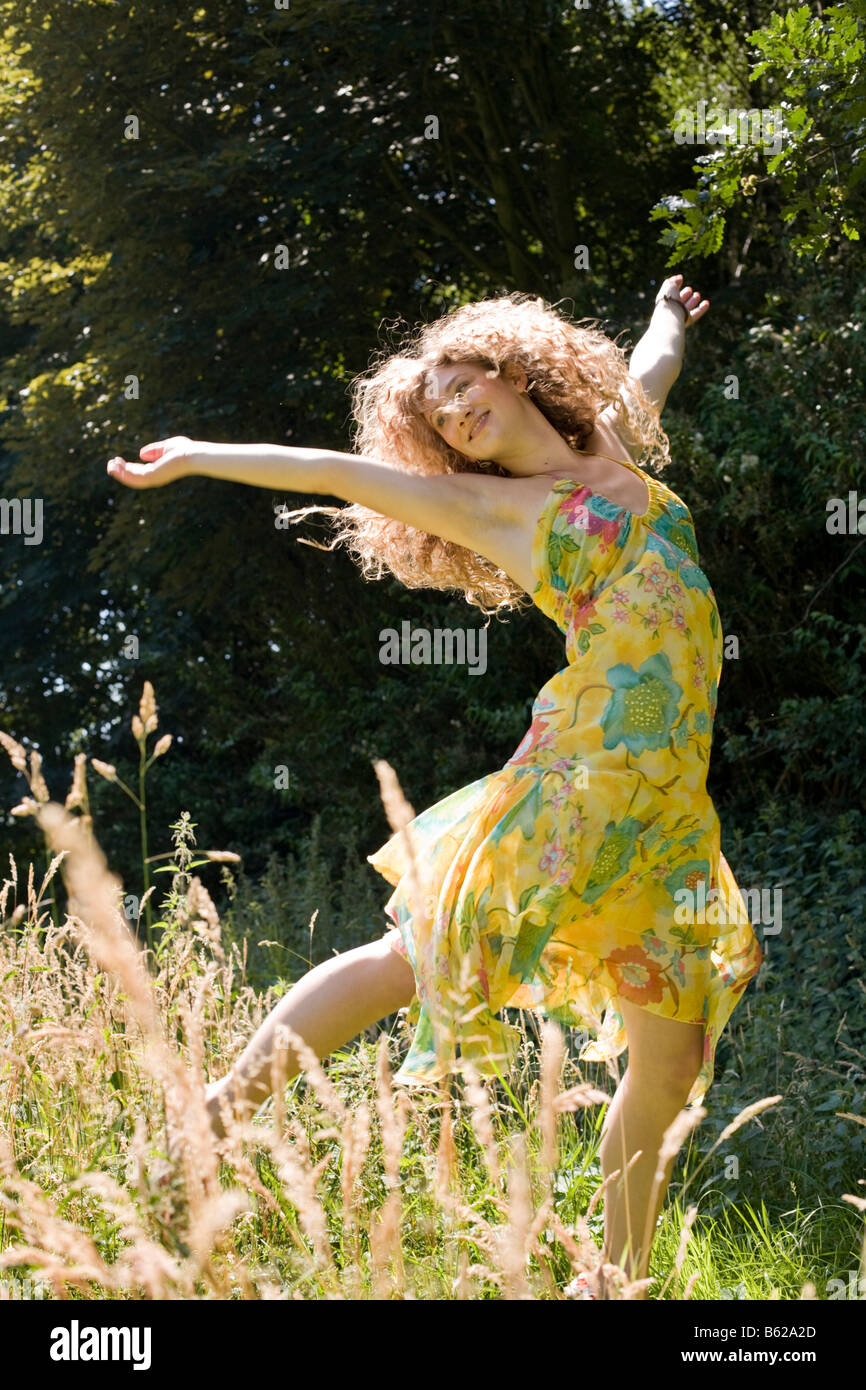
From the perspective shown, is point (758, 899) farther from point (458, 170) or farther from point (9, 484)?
point (9, 484)

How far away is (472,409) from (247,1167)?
157 cm

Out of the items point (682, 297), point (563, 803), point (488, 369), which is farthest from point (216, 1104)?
point (682, 297)

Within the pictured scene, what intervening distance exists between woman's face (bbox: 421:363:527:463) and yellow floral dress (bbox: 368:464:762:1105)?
190 mm

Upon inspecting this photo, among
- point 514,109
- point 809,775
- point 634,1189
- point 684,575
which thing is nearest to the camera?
point 634,1189

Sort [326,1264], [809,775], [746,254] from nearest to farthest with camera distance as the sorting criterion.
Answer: [326,1264], [809,775], [746,254]

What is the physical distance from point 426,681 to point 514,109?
3513mm

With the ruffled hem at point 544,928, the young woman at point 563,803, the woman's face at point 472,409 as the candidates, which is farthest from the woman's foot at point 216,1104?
the woman's face at point 472,409

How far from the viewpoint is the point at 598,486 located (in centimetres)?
246

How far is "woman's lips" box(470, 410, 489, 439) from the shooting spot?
2.50 meters

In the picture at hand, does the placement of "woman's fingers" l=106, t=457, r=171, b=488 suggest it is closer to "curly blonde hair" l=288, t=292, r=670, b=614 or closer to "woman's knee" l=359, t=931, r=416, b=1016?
"curly blonde hair" l=288, t=292, r=670, b=614

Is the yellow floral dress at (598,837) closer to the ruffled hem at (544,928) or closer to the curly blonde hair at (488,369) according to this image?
the ruffled hem at (544,928)

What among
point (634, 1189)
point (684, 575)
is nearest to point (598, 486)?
point (684, 575)

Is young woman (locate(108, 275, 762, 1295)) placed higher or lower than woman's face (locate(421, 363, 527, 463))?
lower

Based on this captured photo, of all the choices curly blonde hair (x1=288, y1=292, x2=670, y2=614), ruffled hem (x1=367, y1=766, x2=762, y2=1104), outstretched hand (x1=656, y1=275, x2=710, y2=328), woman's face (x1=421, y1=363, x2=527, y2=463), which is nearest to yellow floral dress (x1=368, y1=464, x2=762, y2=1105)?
ruffled hem (x1=367, y1=766, x2=762, y2=1104)
